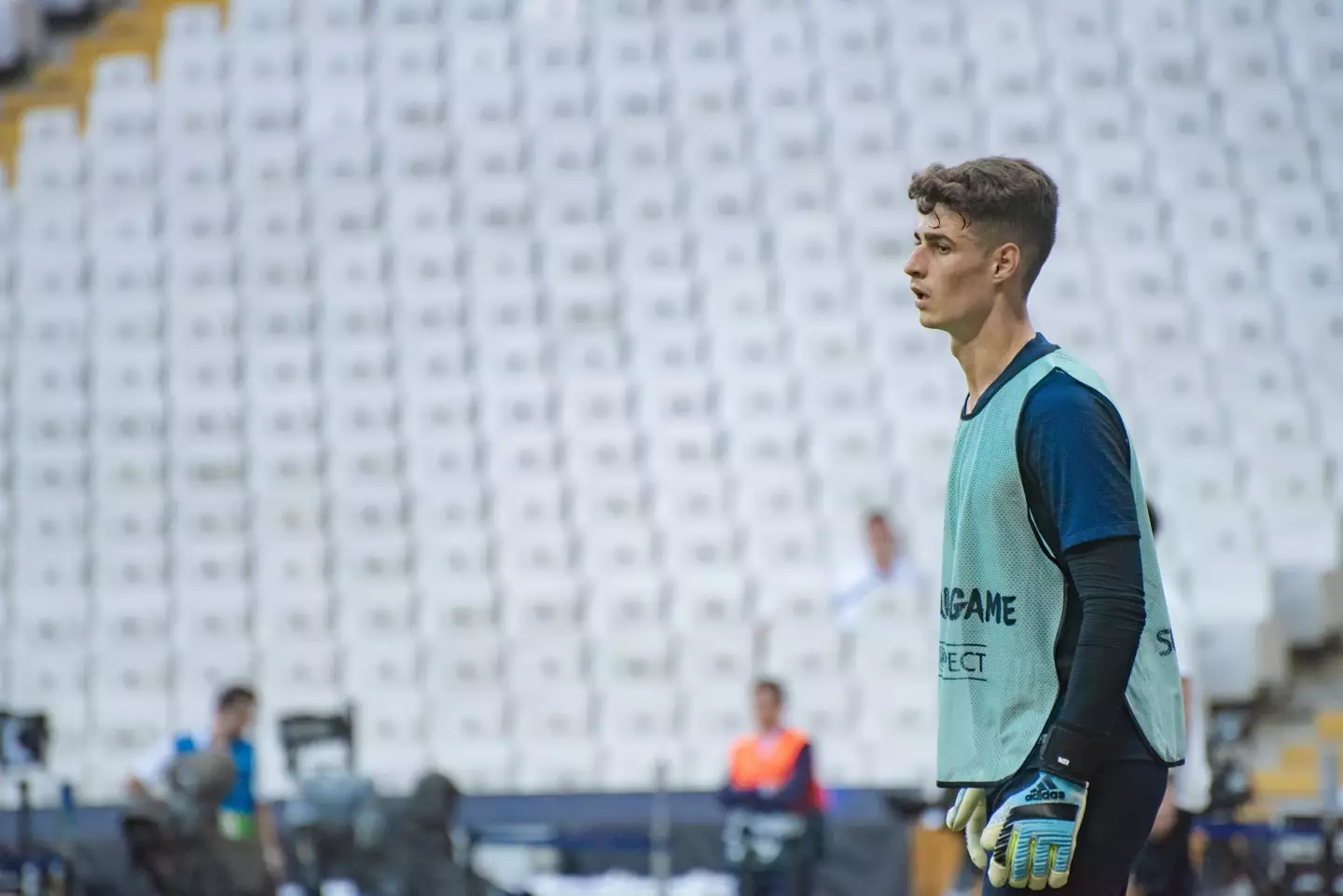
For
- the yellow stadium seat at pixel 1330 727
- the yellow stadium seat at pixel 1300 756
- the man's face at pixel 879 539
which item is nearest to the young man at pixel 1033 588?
the man's face at pixel 879 539

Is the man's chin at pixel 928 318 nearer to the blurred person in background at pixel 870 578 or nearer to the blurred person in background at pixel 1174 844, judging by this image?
the blurred person in background at pixel 1174 844

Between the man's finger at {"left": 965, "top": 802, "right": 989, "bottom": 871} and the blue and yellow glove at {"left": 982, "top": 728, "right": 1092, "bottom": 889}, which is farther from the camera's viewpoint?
the man's finger at {"left": 965, "top": 802, "right": 989, "bottom": 871}

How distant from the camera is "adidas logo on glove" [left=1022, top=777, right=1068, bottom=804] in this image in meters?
2.20

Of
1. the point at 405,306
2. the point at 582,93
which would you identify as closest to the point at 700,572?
the point at 405,306

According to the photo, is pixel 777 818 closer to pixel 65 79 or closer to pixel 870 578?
pixel 870 578

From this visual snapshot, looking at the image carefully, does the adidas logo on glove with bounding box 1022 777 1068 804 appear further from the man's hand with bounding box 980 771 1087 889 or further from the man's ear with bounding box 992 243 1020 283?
the man's ear with bounding box 992 243 1020 283

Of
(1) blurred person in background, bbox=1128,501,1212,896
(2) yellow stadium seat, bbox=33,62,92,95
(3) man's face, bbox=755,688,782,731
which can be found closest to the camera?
(1) blurred person in background, bbox=1128,501,1212,896

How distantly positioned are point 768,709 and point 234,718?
7.23 feet

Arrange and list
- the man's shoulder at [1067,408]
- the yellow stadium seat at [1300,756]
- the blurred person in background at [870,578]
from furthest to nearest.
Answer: the yellow stadium seat at [1300,756]
the blurred person in background at [870,578]
the man's shoulder at [1067,408]

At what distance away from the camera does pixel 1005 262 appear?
241 centimetres

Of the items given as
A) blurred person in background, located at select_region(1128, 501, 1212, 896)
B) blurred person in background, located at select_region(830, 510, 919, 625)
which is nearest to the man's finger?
blurred person in background, located at select_region(1128, 501, 1212, 896)

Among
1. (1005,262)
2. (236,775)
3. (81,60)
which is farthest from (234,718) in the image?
(81,60)

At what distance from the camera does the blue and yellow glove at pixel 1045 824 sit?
7.16ft

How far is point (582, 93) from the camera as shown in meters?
12.5
